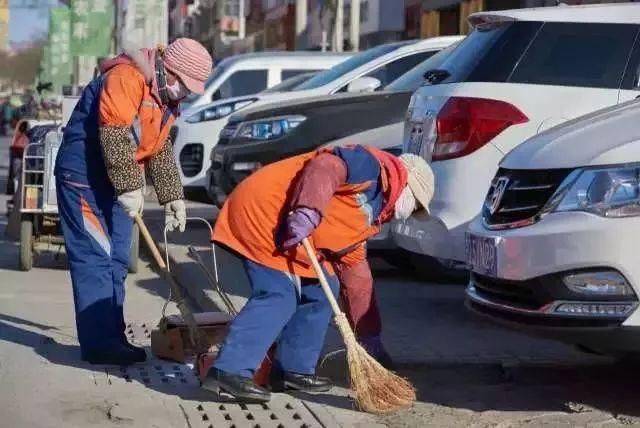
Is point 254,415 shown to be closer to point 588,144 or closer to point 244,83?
point 588,144

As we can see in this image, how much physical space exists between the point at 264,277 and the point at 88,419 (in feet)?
3.22

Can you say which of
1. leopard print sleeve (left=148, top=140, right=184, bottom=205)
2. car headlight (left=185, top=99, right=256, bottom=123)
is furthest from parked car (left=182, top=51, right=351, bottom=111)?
leopard print sleeve (left=148, top=140, right=184, bottom=205)

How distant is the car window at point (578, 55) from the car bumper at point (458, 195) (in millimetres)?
485

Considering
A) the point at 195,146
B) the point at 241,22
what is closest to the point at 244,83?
the point at 195,146

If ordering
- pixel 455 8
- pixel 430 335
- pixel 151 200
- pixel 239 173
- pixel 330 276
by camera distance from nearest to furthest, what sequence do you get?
pixel 330 276, pixel 430 335, pixel 239 173, pixel 151 200, pixel 455 8

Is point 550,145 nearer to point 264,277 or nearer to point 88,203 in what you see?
point 264,277

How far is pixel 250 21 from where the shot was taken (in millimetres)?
59875

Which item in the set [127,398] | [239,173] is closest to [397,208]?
[127,398]

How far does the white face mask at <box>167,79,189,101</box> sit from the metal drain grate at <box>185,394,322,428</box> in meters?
1.63

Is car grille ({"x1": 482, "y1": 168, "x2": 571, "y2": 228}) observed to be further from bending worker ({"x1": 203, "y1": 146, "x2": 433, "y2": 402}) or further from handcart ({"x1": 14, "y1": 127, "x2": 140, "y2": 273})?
Answer: handcart ({"x1": 14, "y1": 127, "x2": 140, "y2": 273})

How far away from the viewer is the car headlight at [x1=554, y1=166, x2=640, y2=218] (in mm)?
5184

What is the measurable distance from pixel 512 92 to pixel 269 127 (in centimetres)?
401

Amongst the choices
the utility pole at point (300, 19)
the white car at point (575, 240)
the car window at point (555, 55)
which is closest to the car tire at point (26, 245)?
the car window at point (555, 55)

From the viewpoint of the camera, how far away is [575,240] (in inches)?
205
